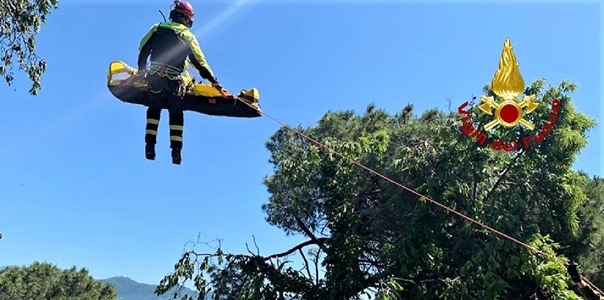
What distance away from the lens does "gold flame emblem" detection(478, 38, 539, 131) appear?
8.98 meters

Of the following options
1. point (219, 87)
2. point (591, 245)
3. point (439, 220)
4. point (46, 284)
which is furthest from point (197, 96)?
point (46, 284)

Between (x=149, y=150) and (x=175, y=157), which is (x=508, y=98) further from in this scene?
(x=149, y=150)

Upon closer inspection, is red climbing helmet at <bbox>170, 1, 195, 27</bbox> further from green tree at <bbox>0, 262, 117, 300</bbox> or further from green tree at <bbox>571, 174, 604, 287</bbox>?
green tree at <bbox>0, 262, 117, 300</bbox>

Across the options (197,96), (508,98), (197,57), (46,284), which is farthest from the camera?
(46,284)

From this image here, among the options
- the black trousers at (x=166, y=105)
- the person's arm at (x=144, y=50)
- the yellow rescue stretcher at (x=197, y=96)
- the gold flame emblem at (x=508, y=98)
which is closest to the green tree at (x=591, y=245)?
the gold flame emblem at (x=508, y=98)

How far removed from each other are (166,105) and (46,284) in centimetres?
2662

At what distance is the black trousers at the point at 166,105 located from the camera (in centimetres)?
439

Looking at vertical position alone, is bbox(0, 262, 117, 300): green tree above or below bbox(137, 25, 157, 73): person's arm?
above

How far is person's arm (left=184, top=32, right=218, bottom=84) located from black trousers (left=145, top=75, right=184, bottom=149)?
0.69 feet

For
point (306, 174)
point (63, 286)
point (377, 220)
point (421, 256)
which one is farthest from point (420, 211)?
point (63, 286)

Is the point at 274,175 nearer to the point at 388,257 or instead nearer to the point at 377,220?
the point at 377,220

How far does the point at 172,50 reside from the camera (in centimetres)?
434

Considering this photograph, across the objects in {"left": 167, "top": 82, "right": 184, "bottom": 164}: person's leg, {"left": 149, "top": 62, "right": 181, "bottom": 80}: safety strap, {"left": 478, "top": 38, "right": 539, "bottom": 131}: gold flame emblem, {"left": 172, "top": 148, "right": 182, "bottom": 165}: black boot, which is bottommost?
{"left": 172, "top": 148, "right": 182, "bottom": 165}: black boot

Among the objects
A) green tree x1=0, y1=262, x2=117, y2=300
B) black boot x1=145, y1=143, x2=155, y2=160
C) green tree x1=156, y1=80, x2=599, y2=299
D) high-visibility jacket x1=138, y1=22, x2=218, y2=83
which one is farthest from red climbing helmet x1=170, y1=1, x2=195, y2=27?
green tree x1=0, y1=262, x2=117, y2=300
